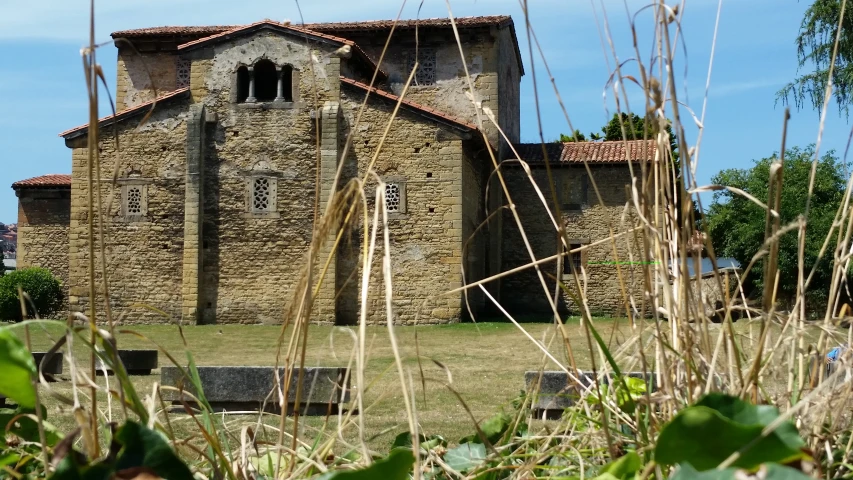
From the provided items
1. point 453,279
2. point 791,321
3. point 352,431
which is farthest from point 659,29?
point 453,279

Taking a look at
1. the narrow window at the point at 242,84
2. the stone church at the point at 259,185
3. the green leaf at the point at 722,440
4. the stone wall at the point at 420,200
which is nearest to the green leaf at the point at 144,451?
the green leaf at the point at 722,440

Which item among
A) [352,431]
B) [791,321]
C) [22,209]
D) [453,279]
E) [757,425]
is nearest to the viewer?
[757,425]

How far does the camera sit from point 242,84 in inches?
656

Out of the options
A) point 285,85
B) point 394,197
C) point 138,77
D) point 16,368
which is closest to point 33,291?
point 138,77

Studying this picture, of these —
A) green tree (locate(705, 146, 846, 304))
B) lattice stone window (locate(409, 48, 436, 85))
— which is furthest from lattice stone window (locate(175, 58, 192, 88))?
green tree (locate(705, 146, 846, 304))

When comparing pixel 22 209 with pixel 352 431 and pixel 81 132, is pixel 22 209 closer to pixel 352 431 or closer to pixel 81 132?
pixel 81 132

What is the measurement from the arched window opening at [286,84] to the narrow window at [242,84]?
2.32ft

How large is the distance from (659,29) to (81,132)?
55.6 ft

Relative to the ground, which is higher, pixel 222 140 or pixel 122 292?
pixel 222 140

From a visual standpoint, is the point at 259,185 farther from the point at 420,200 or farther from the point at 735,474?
the point at 735,474

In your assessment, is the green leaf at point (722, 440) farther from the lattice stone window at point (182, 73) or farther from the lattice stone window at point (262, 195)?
the lattice stone window at point (182, 73)

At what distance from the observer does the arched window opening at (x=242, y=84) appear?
16453 millimetres

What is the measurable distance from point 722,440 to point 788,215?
1954 centimetres

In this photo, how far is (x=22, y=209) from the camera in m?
19.6
